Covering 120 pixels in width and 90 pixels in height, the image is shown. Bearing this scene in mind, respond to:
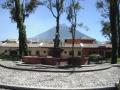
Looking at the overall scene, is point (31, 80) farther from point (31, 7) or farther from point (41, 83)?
point (31, 7)

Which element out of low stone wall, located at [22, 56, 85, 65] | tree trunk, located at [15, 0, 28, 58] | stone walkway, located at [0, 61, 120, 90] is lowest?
stone walkway, located at [0, 61, 120, 90]

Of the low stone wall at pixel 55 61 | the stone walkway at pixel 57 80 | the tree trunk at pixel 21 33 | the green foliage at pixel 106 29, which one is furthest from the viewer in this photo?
the green foliage at pixel 106 29

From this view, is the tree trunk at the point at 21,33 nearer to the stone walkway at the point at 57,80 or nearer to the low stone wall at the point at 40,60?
the low stone wall at the point at 40,60

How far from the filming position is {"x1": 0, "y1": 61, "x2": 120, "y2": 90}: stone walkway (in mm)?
16719

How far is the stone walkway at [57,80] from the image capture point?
16.7m

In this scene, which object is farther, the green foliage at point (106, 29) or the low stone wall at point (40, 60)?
the green foliage at point (106, 29)

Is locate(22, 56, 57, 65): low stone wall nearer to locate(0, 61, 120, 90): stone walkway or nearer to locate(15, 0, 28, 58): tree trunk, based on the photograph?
locate(0, 61, 120, 90): stone walkway

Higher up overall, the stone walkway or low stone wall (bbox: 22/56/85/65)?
low stone wall (bbox: 22/56/85/65)

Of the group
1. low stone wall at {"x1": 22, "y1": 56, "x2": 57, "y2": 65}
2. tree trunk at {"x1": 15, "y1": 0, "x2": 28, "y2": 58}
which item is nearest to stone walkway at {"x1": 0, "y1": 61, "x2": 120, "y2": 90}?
low stone wall at {"x1": 22, "y1": 56, "x2": 57, "y2": 65}

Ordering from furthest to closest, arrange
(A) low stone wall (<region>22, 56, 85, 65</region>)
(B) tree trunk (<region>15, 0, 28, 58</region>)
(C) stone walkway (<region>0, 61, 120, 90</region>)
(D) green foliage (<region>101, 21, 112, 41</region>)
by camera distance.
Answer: (D) green foliage (<region>101, 21, 112, 41</region>) < (B) tree trunk (<region>15, 0, 28, 58</region>) < (A) low stone wall (<region>22, 56, 85, 65</region>) < (C) stone walkway (<region>0, 61, 120, 90</region>)

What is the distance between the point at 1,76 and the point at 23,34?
20.2 metres

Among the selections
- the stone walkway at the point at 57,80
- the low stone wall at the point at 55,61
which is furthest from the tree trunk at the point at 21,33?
the stone walkway at the point at 57,80

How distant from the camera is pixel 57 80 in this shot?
732 inches

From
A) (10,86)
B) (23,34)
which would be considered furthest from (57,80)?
(23,34)
